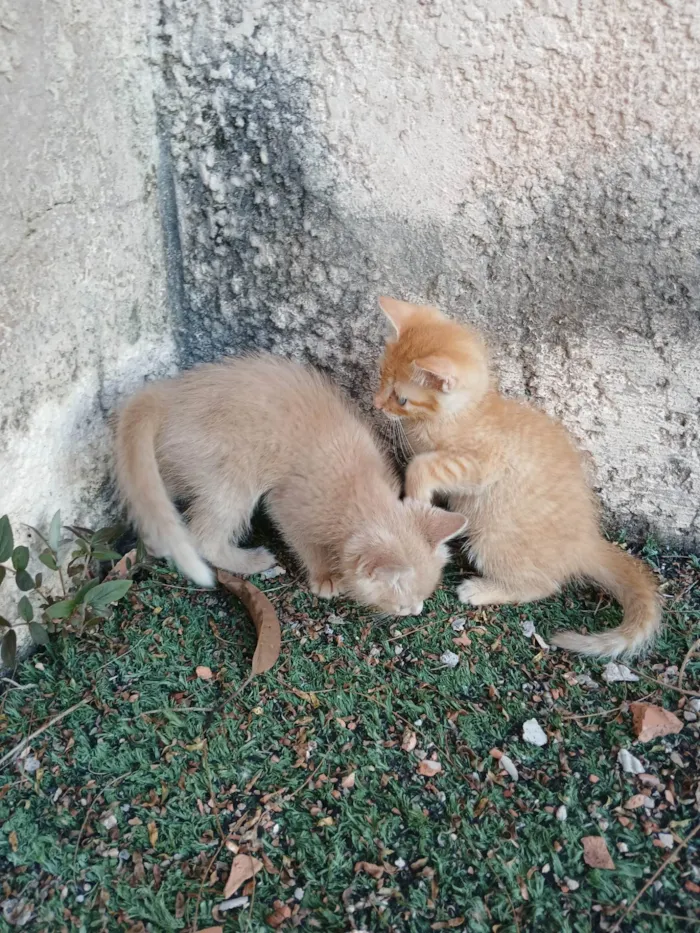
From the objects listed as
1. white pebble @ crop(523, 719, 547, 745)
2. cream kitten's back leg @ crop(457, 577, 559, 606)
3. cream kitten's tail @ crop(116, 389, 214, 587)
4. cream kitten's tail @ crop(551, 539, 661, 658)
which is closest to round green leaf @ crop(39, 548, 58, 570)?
cream kitten's tail @ crop(116, 389, 214, 587)

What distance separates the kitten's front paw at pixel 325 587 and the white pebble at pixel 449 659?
1.26 ft

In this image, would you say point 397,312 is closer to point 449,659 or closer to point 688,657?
point 449,659

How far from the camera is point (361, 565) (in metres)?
2.13

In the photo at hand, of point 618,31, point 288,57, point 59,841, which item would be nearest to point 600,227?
point 618,31

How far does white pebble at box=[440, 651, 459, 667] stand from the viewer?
2.15 m

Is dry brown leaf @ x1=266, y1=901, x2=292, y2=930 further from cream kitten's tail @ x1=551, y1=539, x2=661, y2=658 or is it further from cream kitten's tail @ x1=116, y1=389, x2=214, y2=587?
cream kitten's tail @ x1=551, y1=539, x2=661, y2=658

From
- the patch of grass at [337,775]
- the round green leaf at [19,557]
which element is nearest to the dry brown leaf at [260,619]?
the patch of grass at [337,775]

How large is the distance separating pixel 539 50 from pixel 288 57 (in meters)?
0.69

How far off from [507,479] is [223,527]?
0.89m

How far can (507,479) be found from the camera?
2.19 meters

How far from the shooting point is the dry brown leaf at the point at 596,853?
1.66m

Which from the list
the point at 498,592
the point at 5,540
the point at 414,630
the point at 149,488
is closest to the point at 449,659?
the point at 414,630

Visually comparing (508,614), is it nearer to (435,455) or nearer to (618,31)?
(435,455)

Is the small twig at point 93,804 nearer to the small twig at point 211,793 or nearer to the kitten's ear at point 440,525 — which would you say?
the small twig at point 211,793
